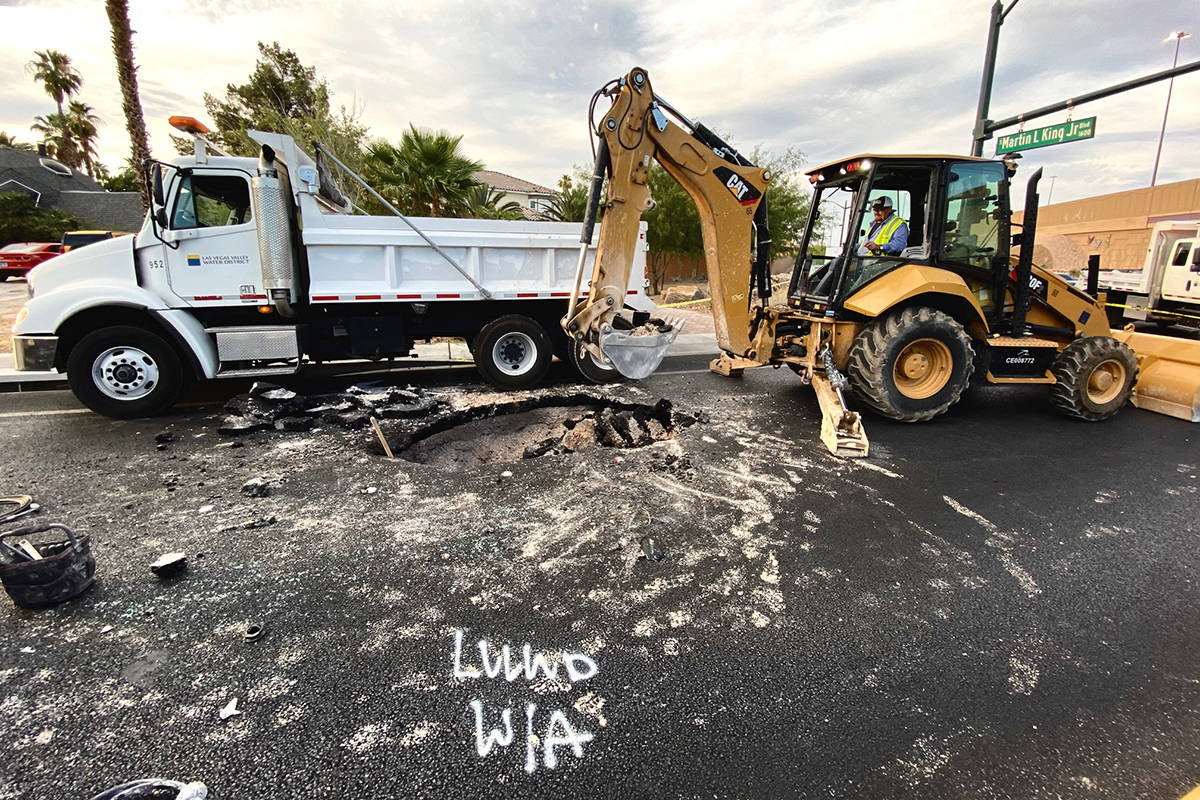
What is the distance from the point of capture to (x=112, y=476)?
455 cm

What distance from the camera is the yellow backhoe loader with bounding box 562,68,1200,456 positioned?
18.3 ft

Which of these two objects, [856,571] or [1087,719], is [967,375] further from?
[1087,719]

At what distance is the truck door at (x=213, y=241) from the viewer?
6.27 meters

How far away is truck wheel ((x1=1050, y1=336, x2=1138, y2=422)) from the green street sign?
7.38 m

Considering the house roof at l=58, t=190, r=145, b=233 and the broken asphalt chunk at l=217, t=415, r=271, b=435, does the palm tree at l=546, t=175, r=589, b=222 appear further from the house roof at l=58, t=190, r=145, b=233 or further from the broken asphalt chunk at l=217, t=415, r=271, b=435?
the house roof at l=58, t=190, r=145, b=233

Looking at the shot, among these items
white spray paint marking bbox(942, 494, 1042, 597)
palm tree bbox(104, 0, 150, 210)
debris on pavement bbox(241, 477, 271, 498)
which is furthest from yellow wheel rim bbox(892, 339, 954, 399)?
palm tree bbox(104, 0, 150, 210)

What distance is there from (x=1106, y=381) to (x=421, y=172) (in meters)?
15.0

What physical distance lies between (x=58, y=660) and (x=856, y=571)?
4.11 m

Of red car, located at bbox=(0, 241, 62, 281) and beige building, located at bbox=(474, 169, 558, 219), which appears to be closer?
red car, located at bbox=(0, 241, 62, 281)

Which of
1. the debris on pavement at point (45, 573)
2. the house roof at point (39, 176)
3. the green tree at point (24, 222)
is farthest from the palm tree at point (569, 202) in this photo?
the house roof at point (39, 176)

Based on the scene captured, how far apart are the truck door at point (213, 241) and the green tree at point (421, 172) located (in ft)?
30.5

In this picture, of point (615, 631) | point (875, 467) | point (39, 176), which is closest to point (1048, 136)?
point (875, 467)

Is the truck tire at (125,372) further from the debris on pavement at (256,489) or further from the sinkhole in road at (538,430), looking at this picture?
the sinkhole in road at (538,430)

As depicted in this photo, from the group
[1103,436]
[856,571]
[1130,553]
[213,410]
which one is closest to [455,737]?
[856,571]
